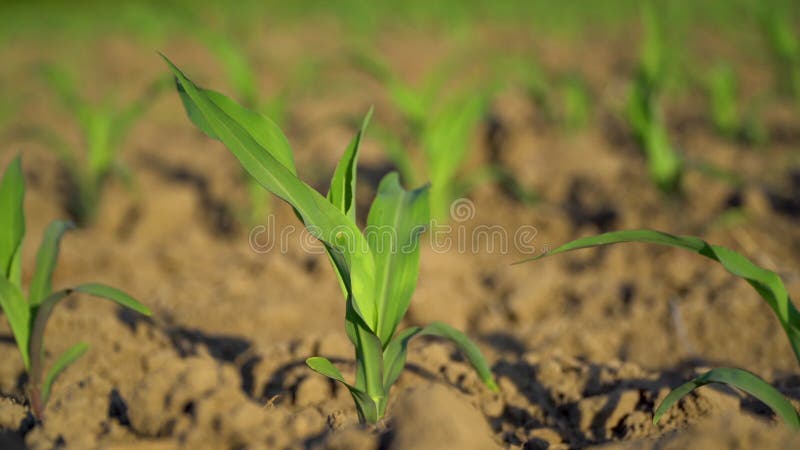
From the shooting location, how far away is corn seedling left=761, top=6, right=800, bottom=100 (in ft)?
10.9

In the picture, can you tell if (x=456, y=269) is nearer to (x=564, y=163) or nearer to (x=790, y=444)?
(x=564, y=163)

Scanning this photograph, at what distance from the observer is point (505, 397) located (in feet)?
4.92

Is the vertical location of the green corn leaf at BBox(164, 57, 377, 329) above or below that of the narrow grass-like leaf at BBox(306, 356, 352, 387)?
above

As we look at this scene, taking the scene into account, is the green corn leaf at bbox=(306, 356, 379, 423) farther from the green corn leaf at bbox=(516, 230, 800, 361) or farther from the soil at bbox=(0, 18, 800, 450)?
the green corn leaf at bbox=(516, 230, 800, 361)

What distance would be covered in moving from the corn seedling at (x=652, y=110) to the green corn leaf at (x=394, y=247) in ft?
4.78

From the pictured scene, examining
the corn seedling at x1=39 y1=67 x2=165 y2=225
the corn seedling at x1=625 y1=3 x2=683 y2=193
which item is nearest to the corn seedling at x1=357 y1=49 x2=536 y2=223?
the corn seedling at x1=625 y1=3 x2=683 y2=193

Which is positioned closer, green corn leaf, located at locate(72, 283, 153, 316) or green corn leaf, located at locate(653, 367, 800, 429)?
green corn leaf, located at locate(653, 367, 800, 429)

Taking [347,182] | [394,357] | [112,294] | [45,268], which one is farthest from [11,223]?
[394,357]

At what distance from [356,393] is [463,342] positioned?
0.25 m

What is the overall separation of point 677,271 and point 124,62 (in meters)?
5.83

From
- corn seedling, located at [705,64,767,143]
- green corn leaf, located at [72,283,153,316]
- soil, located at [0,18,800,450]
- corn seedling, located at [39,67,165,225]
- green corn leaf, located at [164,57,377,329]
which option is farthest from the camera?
corn seedling, located at [705,64,767,143]

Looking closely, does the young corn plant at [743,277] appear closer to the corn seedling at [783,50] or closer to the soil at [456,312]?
the soil at [456,312]

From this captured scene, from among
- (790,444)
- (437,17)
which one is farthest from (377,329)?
(437,17)

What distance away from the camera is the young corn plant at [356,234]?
1.18 meters
